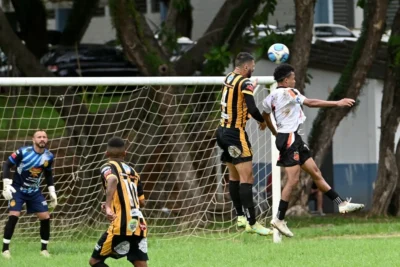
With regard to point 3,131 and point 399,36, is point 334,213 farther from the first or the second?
point 3,131

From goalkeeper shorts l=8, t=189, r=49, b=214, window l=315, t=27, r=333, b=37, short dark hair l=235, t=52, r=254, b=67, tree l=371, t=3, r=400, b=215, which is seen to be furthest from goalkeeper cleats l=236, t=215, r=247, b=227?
window l=315, t=27, r=333, b=37

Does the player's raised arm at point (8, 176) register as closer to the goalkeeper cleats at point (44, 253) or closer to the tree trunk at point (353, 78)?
the goalkeeper cleats at point (44, 253)

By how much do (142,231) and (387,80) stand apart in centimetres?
1330

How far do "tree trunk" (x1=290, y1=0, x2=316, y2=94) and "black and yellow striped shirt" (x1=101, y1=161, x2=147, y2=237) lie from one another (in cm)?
1080

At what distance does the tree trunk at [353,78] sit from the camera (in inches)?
803

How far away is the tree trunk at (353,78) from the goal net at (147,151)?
2.98m

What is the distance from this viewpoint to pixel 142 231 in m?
9.40

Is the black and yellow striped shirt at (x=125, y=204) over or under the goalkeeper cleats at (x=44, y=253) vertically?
over

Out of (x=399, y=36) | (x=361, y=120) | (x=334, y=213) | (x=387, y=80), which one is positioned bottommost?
(x=334, y=213)

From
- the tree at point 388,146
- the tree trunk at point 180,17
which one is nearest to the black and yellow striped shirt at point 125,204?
the tree trunk at point 180,17

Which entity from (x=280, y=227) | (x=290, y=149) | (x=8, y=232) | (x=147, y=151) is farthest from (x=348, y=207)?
(x=147, y=151)

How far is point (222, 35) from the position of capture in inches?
842

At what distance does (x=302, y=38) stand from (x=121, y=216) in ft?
37.4

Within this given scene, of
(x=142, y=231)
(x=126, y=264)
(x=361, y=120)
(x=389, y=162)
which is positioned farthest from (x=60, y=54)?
(x=142, y=231)
